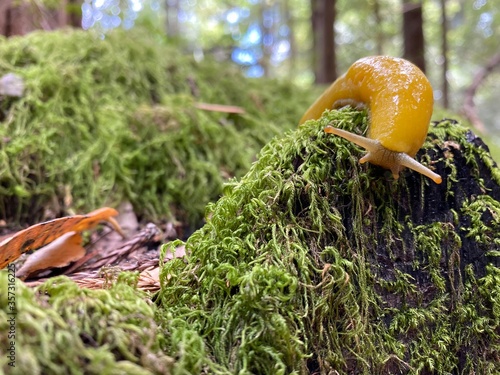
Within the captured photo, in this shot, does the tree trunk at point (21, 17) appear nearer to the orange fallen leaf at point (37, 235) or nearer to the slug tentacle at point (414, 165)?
the orange fallen leaf at point (37, 235)

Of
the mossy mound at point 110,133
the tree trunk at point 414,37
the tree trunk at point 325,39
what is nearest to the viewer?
the mossy mound at point 110,133

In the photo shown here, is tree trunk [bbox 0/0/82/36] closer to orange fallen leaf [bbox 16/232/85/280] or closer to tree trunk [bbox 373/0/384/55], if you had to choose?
orange fallen leaf [bbox 16/232/85/280]

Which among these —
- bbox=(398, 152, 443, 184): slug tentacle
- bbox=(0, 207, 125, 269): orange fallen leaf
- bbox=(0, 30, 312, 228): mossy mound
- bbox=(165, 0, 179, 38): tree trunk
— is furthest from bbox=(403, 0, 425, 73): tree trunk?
bbox=(165, 0, 179, 38): tree trunk

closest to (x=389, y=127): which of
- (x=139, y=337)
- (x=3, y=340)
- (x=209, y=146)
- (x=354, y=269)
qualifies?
(x=354, y=269)

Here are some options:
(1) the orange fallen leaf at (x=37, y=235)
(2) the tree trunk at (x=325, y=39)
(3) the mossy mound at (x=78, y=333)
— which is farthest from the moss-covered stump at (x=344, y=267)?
(2) the tree trunk at (x=325, y=39)

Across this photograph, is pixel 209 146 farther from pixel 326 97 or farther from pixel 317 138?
pixel 317 138

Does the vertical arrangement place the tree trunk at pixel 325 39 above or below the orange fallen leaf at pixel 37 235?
above

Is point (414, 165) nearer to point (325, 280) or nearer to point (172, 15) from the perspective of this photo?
point (325, 280)
